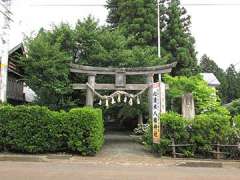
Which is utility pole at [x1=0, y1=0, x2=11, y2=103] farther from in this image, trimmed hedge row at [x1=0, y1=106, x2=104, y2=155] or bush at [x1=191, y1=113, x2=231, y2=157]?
bush at [x1=191, y1=113, x2=231, y2=157]

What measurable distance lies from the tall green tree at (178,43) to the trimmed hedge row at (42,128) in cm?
1876

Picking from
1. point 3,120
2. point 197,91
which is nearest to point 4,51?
point 3,120

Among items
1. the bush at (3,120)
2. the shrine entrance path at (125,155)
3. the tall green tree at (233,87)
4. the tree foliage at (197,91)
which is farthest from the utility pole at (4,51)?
the tall green tree at (233,87)

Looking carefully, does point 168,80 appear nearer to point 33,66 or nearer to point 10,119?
point 33,66

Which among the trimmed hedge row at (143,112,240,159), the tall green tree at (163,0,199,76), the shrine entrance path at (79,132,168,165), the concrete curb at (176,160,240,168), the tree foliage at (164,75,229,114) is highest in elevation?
the tall green tree at (163,0,199,76)

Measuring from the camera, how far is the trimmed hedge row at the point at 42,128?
16.8m

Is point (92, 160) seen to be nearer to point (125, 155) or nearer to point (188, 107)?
point (125, 155)

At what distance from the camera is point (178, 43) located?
35.3m

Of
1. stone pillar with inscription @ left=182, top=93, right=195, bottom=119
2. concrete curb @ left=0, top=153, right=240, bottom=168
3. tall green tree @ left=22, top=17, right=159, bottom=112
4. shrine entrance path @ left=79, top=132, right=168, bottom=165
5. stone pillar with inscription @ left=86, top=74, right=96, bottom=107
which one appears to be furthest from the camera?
stone pillar with inscription @ left=182, top=93, right=195, bottom=119

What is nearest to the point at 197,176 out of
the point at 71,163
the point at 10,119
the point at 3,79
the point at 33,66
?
the point at 71,163

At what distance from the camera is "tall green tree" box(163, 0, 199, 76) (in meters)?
34.3

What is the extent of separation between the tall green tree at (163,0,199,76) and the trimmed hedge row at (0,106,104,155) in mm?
18760

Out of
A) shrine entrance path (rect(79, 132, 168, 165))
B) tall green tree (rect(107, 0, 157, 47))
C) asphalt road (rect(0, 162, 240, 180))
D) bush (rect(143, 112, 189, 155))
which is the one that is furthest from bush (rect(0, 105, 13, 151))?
tall green tree (rect(107, 0, 157, 47))

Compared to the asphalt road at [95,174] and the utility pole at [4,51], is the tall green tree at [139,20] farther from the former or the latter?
the asphalt road at [95,174]
